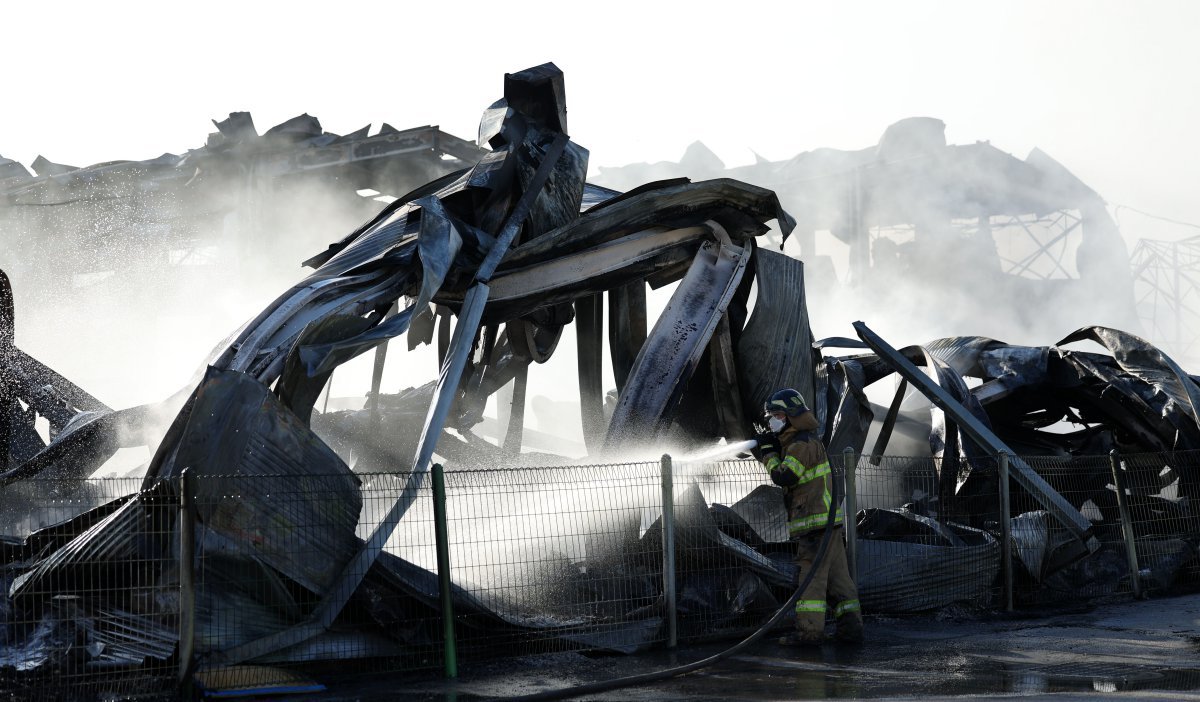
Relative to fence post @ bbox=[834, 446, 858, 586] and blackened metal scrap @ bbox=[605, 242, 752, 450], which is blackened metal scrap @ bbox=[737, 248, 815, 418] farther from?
fence post @ bbox=[834, 446, 858, 586]

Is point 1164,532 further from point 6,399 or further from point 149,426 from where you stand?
point 6,399

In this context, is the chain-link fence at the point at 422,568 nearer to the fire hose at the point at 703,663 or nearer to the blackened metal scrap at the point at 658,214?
the fire hose at the point at 703,663

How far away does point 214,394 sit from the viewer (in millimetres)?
7152

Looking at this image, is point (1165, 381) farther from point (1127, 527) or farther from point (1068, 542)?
point (1068, 542)

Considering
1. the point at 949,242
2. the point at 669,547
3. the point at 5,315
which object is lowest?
the point at 669,547

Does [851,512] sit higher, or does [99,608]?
[851,512]

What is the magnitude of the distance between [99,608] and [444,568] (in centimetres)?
186

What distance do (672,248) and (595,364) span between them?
1621 millimetres

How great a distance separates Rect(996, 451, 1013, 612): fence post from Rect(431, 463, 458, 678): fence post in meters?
4.88

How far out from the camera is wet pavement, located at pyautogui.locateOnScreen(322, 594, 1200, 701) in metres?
6.38

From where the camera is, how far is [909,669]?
7207 millimetres

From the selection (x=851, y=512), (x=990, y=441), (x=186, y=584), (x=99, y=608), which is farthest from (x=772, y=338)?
(x=99, y=608)

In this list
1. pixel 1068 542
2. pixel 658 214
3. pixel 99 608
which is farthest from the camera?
pixel 658 214

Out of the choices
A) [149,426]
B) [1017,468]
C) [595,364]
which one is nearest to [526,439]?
[595,364]
